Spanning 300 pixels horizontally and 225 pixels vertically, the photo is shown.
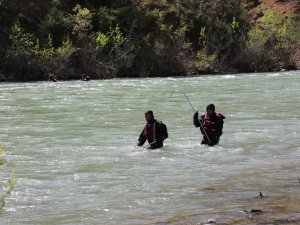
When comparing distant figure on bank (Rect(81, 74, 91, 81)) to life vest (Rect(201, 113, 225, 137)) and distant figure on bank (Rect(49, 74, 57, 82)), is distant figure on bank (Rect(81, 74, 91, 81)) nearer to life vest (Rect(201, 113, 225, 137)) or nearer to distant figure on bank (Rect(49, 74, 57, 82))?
distant figure on bank (Rect(49, 74, 57, 82))

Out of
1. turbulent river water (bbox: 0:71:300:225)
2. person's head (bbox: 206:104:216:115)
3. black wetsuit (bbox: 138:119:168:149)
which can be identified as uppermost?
person's head (bbox: 206:104:216:115)

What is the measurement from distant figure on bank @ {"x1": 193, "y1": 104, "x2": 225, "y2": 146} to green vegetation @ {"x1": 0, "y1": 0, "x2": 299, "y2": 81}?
3291 centimetres

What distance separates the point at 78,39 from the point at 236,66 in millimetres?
14561

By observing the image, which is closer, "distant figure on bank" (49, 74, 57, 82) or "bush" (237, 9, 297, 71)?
"distant figure on bank" (49, 74, 57, 82)

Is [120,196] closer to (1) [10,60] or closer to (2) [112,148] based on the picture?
(2) [112,148]

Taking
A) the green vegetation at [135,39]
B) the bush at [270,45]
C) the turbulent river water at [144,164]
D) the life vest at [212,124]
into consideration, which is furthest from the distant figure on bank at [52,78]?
the life vest at [212,124]

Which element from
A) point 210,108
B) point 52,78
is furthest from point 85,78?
point 210,108

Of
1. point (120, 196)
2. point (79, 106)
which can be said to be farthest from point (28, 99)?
point (120, 196)

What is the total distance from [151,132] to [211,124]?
5.31 ft

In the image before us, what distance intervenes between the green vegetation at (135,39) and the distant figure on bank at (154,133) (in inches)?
1287

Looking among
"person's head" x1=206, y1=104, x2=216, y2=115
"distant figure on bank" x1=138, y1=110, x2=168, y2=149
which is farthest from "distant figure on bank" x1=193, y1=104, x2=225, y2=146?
"distant figure on bank" x1=138, y1=110, x2=168, y2=149

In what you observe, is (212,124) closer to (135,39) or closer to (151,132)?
(151,132)

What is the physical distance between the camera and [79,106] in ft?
95.2

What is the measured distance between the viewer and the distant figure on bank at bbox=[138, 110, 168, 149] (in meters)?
16.3
